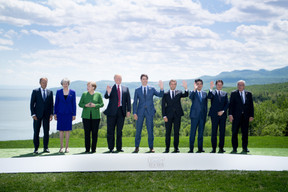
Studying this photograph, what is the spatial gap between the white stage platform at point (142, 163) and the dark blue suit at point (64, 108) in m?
1.15

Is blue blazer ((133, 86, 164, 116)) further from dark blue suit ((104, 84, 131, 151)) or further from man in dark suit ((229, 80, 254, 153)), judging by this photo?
man in dark suit ((229, 80, 254, 153))

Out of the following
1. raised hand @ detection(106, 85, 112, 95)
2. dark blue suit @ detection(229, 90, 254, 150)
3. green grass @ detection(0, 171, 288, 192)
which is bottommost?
green grass @ detection(0, 171, 288, 192)

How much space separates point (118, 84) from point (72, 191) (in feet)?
12.8

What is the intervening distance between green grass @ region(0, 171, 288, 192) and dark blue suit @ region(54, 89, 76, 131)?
7.88ft

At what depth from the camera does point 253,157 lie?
314 inches

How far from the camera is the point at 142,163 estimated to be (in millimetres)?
7164

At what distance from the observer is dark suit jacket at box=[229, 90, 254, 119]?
8961 mm

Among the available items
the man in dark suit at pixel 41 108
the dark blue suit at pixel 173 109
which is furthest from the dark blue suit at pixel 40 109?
the dark blue suit at pixel 173 109

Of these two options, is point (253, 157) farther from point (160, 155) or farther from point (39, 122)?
point (39, 122)

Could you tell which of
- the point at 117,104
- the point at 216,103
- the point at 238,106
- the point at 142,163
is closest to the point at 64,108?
the point at 117,104

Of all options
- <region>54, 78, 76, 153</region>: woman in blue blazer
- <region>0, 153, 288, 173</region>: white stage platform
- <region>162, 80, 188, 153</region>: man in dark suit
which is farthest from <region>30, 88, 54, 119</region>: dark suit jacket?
<region>162, 80, 188, 153</region>: man in dark suit

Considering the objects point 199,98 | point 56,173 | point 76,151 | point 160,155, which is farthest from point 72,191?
point 199,98

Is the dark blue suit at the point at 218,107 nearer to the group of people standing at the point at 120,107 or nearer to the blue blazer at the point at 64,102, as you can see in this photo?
the group of people standing at the point at 120,107

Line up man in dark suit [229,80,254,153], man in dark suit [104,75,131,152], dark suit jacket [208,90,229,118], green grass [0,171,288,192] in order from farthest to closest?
man in dark suit [229,80,254,153] → dark suit jacket [208,90,229,118] → man in dark suit [104,75,131,152] → green grass [0,171,288,192]
